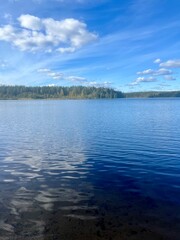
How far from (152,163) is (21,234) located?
59.3 ft

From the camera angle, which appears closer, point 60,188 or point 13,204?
point 13,204

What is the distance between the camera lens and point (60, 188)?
21.4 m

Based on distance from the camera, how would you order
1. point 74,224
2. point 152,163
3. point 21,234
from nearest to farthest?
point 21,234
point 74,224
point 152,163

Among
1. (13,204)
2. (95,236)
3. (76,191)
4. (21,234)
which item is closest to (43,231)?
(21,234)

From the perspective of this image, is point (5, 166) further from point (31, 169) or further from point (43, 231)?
point (43, 231)

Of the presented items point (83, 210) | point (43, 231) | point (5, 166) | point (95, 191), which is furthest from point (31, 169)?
point (43, 231)

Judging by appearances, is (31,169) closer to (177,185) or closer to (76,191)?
(76,191)

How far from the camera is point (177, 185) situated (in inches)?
858

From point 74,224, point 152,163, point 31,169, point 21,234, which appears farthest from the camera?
point 152,163

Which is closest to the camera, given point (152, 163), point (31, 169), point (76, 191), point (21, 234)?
point (21, 234)

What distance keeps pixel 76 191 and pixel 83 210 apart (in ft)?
11.6

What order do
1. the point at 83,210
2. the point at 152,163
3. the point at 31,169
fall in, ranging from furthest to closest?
1. the point at 152,163
2. the point at 31,169
3. the point at 83,210

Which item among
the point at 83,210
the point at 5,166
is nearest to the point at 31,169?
the point at 5,166

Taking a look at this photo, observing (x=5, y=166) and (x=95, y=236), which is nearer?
(x=95, y=236)
